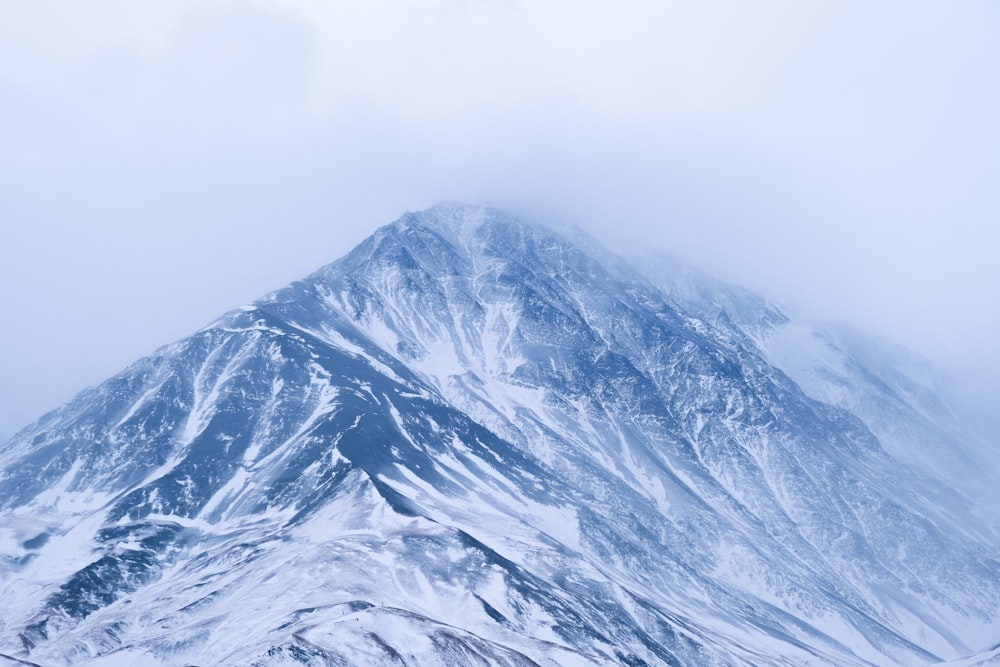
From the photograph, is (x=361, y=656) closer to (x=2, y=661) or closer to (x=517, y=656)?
(x=517, y=656)

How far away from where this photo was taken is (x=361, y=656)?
18175 centimetres

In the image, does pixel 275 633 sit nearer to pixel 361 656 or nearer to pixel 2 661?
pixel 361 656

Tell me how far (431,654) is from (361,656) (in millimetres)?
13150


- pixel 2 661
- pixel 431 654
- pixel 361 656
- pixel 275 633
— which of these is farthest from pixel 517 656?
pixel 2 661

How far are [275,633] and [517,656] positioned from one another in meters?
45.4

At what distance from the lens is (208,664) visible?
19375 cm

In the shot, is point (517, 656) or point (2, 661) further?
point (517, 656)

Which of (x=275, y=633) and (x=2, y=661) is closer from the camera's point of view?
(x=2, y=661)

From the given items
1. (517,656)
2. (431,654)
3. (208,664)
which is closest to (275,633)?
(208,664)

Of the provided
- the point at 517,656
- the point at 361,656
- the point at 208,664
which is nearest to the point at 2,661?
the point at 208,664

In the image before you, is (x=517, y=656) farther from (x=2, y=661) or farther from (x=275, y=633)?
(x=2, y=661)

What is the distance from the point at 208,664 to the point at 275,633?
1312cm

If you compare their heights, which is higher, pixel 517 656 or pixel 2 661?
pixel 2 661

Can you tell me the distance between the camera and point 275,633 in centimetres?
19600
